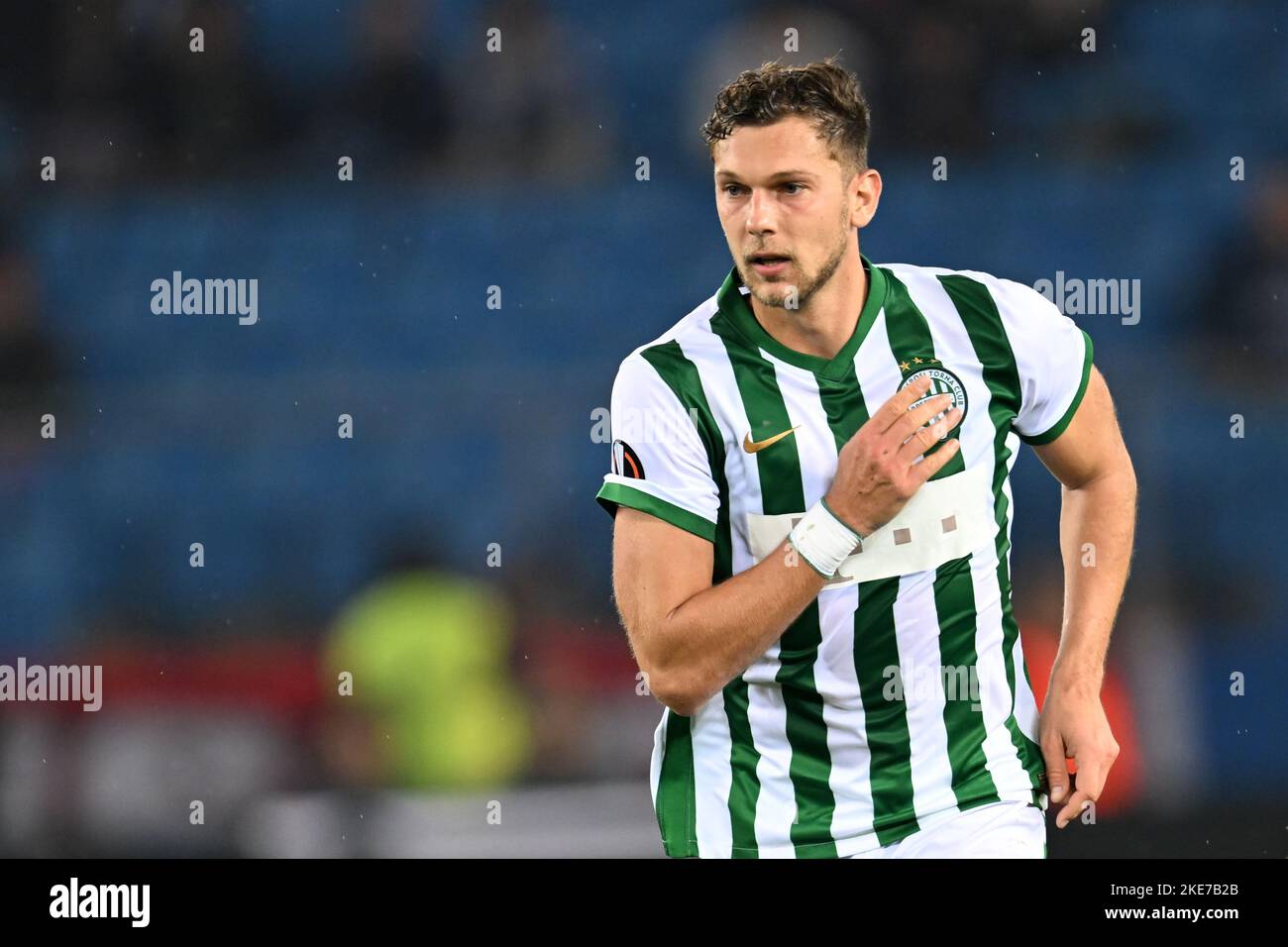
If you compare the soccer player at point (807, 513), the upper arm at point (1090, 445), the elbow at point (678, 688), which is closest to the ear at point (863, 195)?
the soccer player at point (807, 513)

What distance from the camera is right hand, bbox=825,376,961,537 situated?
7.84ft

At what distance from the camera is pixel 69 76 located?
728 centimetres

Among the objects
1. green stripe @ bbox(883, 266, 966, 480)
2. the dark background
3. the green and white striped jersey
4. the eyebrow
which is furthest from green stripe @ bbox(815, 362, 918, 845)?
the dark background

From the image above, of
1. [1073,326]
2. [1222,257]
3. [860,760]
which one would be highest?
[1222,257]

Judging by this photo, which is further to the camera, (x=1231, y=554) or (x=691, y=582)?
(x=1231, y=554)

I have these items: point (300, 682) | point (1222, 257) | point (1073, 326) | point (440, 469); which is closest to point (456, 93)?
point (440, 469)

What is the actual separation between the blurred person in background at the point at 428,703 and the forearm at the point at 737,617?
A: 307 centimetres

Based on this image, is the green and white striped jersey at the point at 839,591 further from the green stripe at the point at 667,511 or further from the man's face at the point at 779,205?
the man's face at the point at 779,205

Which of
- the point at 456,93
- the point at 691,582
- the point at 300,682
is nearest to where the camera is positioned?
the point at 691,582

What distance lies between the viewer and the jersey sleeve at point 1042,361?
267 cm

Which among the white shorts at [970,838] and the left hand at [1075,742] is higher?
the left hand at [1075,742]

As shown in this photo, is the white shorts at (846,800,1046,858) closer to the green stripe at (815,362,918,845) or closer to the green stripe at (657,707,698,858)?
the green stripe at (815,362,918,845)
